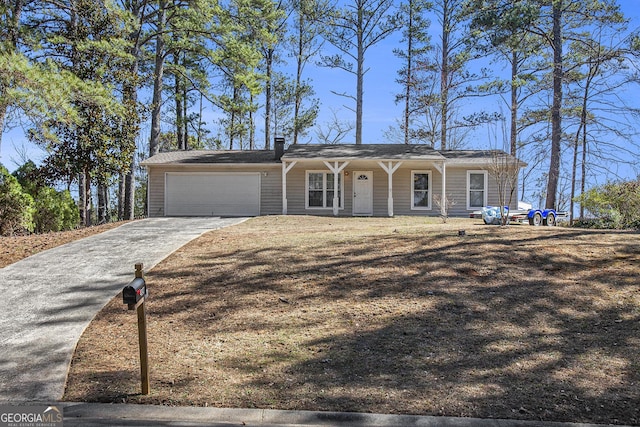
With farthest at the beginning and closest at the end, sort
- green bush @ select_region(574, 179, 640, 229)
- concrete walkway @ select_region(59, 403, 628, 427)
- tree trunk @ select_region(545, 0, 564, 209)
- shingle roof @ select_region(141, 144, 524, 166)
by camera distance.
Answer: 1. shingle roof @ select_region(141, 144, 524, 166)
2. tree trunk @ select_region(545, 0, 564, 209)
3. green bush @ select_region(574, 179, 640, 229)
4. concrete walkway @ select_region(59, 403, 628, 427)

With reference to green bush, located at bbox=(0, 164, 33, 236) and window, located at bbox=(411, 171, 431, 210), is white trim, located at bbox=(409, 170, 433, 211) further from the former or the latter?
green bush, located at bbox=(0, 164, 33, 236)

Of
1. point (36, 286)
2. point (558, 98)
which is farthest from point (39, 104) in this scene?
point (558, 98)

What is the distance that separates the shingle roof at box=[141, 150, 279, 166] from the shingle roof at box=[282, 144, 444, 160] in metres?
1.32

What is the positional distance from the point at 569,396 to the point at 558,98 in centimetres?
1793

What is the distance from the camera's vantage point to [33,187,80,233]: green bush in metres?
15.4

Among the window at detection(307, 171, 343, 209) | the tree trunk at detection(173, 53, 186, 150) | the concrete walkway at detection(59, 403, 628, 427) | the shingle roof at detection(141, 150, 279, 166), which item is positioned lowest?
the concrete walkway at detection(59, 403, 628, 427)

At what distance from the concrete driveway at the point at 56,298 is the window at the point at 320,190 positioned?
872cm

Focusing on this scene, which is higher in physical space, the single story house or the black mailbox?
the single story house

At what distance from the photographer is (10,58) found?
9.23 metres

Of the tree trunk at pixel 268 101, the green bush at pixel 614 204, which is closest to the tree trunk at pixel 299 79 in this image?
the tree trunk at pixel 268 101

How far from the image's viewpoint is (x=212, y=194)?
762 inches

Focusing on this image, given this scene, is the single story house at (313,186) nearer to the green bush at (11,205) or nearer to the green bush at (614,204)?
the green bush at (614,204)

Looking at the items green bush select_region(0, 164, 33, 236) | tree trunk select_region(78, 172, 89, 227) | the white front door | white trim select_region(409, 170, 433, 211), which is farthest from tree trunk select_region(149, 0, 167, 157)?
white trim select_region(409, 170, 433, 211)

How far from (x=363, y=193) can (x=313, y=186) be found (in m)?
2.18
